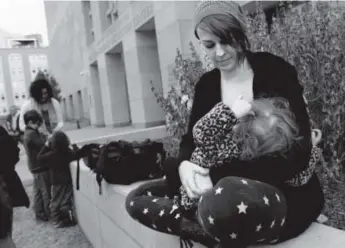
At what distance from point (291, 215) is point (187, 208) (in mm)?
421

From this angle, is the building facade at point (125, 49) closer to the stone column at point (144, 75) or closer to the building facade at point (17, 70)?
the stone column at point (144, 75)

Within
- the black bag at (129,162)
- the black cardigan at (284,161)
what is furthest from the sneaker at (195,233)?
the black bag at (129,162)

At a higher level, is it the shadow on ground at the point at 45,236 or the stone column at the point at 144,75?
the stone column at the point at 144,75

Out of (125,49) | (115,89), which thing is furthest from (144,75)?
(115,89)

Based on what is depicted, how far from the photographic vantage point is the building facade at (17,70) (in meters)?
60.0

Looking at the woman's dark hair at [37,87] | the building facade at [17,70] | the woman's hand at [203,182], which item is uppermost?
the building facade at [17,70]

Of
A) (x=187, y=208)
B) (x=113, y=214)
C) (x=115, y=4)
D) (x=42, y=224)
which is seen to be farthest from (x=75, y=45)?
(x=187, y=208)

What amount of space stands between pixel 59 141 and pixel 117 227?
195cm

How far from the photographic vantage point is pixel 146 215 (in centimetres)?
199

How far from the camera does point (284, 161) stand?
1.51m

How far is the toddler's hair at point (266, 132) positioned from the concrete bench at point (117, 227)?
1.12 ft

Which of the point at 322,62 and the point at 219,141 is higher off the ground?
the point at 322,62

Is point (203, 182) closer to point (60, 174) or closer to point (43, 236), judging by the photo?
point (43, 236)

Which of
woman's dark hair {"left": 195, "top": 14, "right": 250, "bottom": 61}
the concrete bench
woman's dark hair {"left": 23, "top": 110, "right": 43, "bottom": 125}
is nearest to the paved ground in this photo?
the concrete bench
